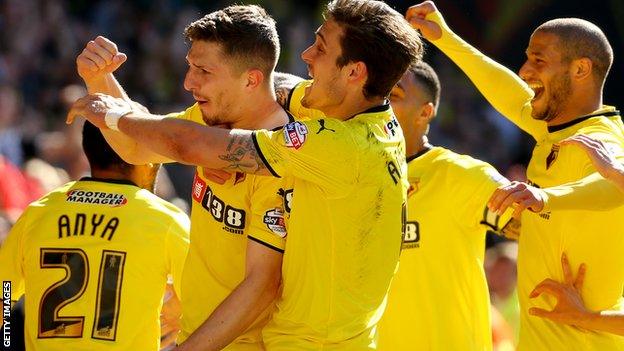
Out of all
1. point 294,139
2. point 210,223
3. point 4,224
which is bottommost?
point 4,224

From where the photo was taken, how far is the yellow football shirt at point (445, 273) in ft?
23.2

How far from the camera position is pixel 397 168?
19.3 ft

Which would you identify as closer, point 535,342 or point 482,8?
point 535,342

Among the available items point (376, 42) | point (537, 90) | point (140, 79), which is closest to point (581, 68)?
point (537, 90)

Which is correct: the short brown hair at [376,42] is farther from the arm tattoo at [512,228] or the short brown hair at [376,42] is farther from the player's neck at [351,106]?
the arm tattoo at [512,228]

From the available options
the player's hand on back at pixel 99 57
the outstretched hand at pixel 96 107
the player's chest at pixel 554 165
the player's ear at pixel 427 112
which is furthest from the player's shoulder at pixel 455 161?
the outstretched hand at pixel 96 107

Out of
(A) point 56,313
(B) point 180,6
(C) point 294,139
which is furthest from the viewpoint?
(B) point 180,6

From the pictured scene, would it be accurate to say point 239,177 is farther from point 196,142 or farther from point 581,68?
point 581,68

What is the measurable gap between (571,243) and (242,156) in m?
1.89

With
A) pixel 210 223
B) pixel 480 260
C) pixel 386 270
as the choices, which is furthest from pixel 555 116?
pixel 210 223

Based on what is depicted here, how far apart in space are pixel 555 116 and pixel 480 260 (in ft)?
3.02

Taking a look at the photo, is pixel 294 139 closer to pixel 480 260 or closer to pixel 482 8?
pixel 480 260

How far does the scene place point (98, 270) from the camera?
6.54m

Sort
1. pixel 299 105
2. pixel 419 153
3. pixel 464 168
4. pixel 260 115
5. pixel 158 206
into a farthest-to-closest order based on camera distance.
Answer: pixel 419 153 < pixel 464 168 < pixel 158 206 < pixel 299 105 < pixel 260 115
